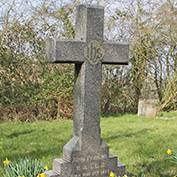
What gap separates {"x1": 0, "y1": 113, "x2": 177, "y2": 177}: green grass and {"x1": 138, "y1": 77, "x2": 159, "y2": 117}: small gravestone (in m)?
1.98

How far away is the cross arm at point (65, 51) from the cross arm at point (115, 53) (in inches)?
13.8

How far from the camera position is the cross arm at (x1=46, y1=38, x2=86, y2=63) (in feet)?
16.4

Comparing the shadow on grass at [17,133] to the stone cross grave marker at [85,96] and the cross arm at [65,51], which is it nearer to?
the stone cross grave marker at [85,96]

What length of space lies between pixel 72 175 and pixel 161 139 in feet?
14.4

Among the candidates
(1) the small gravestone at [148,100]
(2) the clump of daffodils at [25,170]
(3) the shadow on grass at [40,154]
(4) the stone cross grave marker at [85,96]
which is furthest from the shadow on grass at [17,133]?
(1) the small gravestone at [148,100]

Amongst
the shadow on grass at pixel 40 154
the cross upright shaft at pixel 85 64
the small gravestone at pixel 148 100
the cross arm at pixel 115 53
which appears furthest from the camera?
the small gravestone at pixel 148 100

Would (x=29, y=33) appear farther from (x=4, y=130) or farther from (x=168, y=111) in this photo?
(x=168, y=111)

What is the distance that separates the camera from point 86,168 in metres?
A: 5.06

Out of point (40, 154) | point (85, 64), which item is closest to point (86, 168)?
point (85, 64)

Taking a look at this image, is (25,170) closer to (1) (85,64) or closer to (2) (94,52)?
(1) (85,64)

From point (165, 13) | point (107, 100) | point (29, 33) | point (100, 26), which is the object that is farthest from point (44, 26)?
point (100, 26)

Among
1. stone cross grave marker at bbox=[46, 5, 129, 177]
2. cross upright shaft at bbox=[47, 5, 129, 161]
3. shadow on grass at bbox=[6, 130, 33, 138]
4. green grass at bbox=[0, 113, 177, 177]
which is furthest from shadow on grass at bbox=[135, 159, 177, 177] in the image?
shadow on grass at bbox=[6, 130, 33, 138]

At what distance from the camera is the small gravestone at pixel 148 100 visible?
1422cm

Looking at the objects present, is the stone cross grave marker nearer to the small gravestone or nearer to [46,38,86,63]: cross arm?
[46,38,86,63]: cross arm
